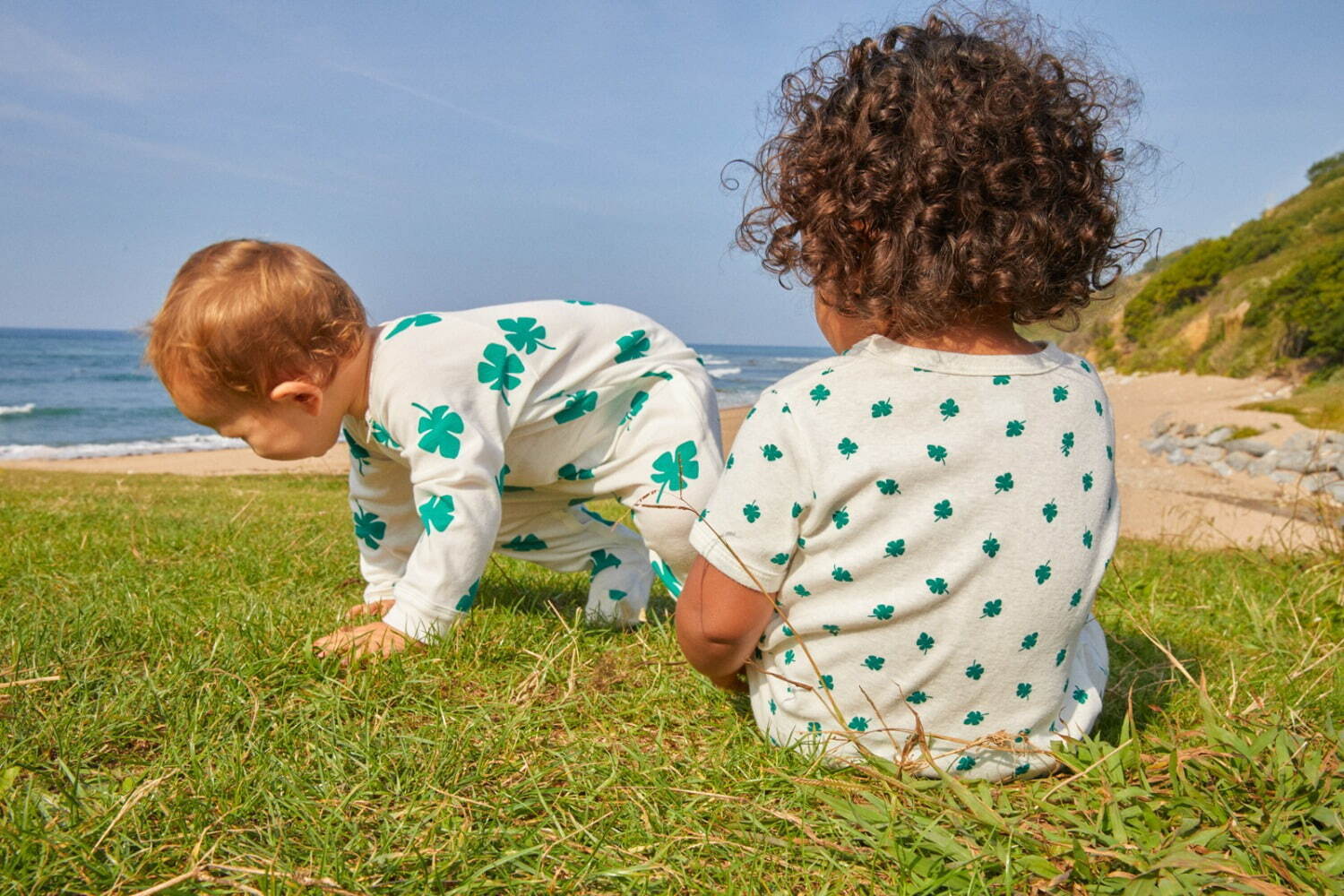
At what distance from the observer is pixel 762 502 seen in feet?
5.47

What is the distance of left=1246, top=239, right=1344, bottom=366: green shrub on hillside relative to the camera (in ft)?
60.0

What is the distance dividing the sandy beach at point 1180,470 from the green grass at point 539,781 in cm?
239

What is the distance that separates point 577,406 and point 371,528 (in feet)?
2.71

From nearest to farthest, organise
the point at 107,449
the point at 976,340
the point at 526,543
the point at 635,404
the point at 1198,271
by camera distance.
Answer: the point at 976,340
the point at 635,404
the point at 526,543
the point at 107,449
the point at 1198,271

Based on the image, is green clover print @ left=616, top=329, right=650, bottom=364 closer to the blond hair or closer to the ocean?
the blond hair

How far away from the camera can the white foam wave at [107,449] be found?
23.2 metres

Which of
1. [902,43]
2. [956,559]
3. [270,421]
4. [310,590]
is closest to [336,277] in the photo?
[270,421]

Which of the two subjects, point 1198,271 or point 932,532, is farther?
point 1198,271

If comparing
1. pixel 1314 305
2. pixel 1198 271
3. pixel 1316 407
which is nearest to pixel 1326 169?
pixel 1198 271

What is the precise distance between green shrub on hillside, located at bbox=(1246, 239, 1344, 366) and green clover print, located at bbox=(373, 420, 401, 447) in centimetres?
2054

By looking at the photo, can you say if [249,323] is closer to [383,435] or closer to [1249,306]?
[383,435]

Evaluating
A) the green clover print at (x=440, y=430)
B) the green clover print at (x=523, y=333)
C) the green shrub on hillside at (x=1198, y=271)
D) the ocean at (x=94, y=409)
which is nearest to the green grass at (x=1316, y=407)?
the ocean at (x=94, y=409)

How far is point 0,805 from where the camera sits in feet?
5.14

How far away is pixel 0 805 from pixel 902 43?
2085 mm
